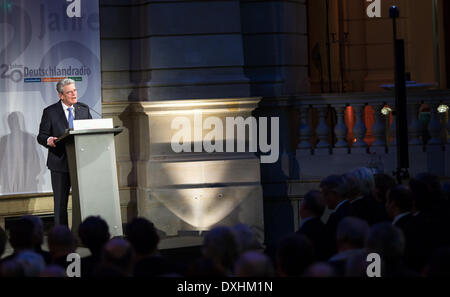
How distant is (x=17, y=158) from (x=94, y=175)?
8.22 ft

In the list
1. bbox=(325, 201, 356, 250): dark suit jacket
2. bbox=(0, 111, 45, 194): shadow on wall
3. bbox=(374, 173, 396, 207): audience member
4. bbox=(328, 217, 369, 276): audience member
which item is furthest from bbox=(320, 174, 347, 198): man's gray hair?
bbox=(0, 111, 45, 194): shadow on wall

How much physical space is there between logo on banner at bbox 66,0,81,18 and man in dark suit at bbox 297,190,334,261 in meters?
5.72

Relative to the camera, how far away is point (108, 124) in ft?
29.4

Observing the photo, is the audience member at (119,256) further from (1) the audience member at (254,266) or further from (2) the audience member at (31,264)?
(1) the audience member at (254,266)

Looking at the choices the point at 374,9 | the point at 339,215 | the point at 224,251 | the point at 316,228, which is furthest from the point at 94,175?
the point at 374,9

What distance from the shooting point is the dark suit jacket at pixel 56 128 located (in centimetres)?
948

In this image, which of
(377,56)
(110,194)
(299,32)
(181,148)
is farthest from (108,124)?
(377,56)

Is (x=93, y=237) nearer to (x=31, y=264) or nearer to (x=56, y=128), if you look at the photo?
(x=31, y=264)

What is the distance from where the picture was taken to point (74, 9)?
11383 millimetres

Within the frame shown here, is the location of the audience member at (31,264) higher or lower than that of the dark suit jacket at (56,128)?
lower

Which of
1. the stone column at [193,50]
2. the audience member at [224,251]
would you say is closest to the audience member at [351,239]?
the audience member at [224,251]

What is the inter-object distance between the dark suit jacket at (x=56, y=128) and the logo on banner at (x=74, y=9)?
2.22 meters

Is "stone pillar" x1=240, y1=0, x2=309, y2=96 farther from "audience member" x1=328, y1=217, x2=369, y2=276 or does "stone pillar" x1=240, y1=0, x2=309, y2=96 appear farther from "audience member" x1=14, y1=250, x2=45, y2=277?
"audience member" x1=14, y1=250, x2=45, y2=277
